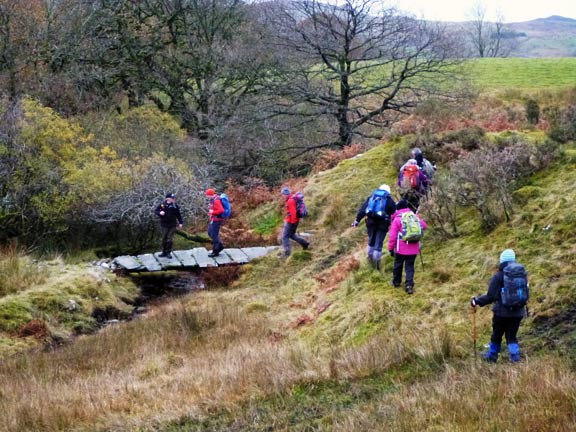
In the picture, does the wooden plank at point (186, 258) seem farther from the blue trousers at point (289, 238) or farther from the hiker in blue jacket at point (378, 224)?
the hiker in blue jacket at point (378, 224)

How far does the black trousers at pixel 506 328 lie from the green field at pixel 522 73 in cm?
2226

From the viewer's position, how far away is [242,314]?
10836 millimetres

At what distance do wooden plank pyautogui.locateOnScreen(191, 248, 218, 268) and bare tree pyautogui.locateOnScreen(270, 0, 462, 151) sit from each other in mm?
10504

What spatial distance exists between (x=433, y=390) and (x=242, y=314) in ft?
19.1

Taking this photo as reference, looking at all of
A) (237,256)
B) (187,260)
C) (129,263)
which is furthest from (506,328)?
(129,263)

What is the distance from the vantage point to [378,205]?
1041 centimetres

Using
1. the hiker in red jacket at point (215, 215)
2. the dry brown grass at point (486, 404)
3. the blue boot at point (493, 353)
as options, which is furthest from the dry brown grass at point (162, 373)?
the hiker in red jacket at point (215, 215)

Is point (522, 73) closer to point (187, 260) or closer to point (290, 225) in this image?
point (290, 225)

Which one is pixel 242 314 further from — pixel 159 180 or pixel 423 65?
pixel 423 65

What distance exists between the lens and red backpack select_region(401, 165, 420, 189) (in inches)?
441

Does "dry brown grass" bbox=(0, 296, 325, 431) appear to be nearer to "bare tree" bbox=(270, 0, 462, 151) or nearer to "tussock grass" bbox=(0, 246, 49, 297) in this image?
"tussock grass" bbox=(0, 246, 49, 297)

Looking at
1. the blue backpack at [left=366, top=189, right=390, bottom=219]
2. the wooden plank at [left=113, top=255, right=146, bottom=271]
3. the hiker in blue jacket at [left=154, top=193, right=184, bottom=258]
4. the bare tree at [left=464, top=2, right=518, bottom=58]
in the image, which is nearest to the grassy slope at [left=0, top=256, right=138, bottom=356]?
the wooden plank at [left=113, top=255, right=146, bottom=271]

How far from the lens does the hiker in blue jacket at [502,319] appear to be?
6258mm

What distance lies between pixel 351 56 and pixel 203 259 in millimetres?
13107
